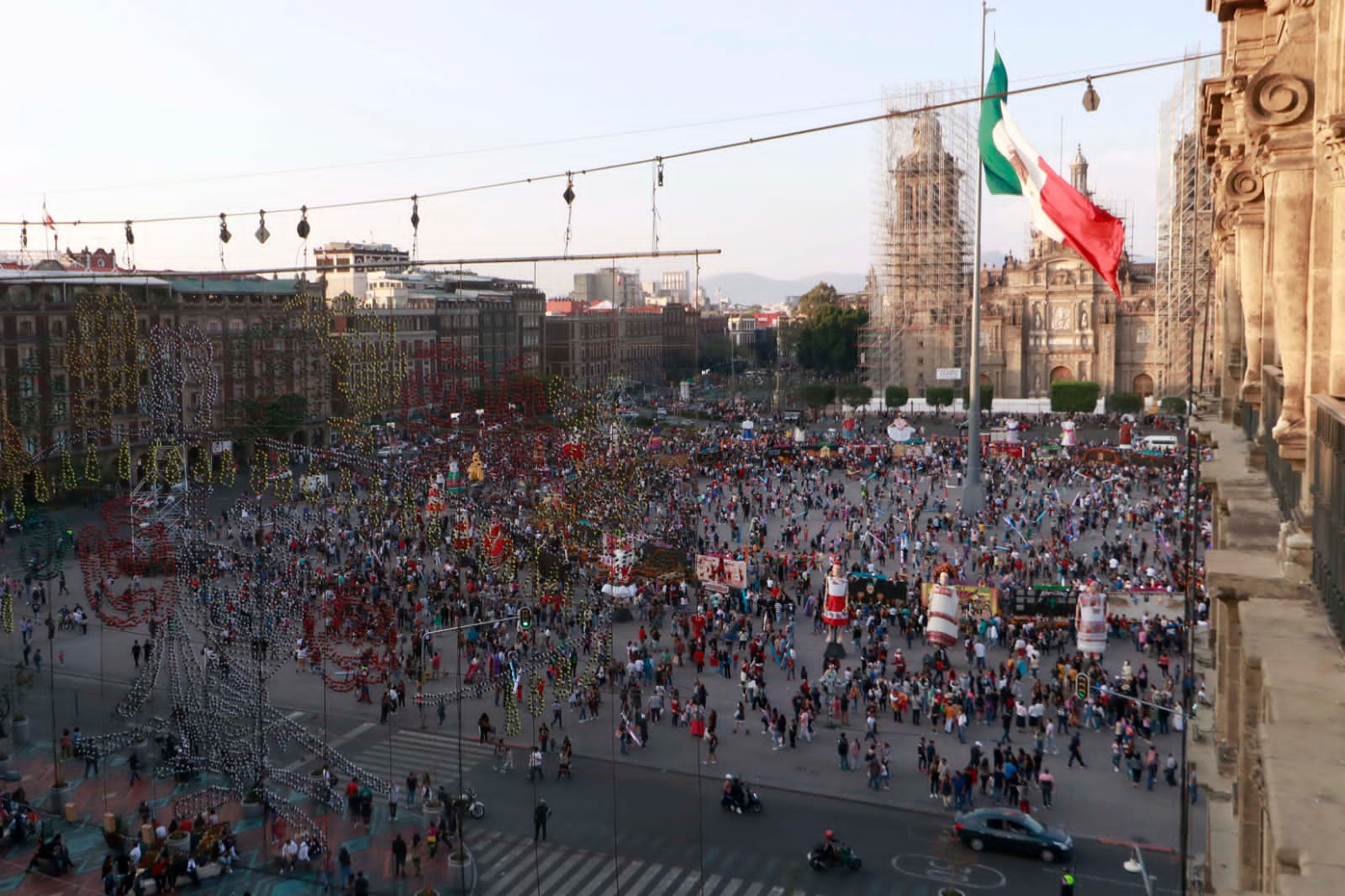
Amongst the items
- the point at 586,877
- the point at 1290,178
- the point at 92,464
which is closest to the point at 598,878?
the point at 586,877

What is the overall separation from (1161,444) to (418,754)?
44.5m

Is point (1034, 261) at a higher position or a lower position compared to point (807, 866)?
higher

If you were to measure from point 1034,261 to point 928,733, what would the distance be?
247 feet

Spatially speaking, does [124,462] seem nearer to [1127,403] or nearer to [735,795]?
[735,795]

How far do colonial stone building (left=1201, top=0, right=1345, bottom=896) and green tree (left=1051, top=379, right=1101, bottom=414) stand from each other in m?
70.6

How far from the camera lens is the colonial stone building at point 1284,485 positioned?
503 centimetres

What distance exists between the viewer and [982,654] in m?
26.1

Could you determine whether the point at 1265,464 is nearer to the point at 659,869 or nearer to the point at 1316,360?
the point at 1316,360

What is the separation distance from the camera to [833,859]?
17.3m

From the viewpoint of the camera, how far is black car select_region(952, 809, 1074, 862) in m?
17.6

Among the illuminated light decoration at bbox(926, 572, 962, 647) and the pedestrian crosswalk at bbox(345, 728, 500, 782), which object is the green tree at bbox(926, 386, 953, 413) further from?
the pedestrian crosswalk at bbox(345, 728, 500, 782)

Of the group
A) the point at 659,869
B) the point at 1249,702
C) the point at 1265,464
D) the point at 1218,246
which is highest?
the point at 1218,246

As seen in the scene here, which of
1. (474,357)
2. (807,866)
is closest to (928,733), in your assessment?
(807,866)

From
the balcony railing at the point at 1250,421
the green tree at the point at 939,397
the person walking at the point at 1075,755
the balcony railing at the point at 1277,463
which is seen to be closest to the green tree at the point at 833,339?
the green tree at the point at 939,397
